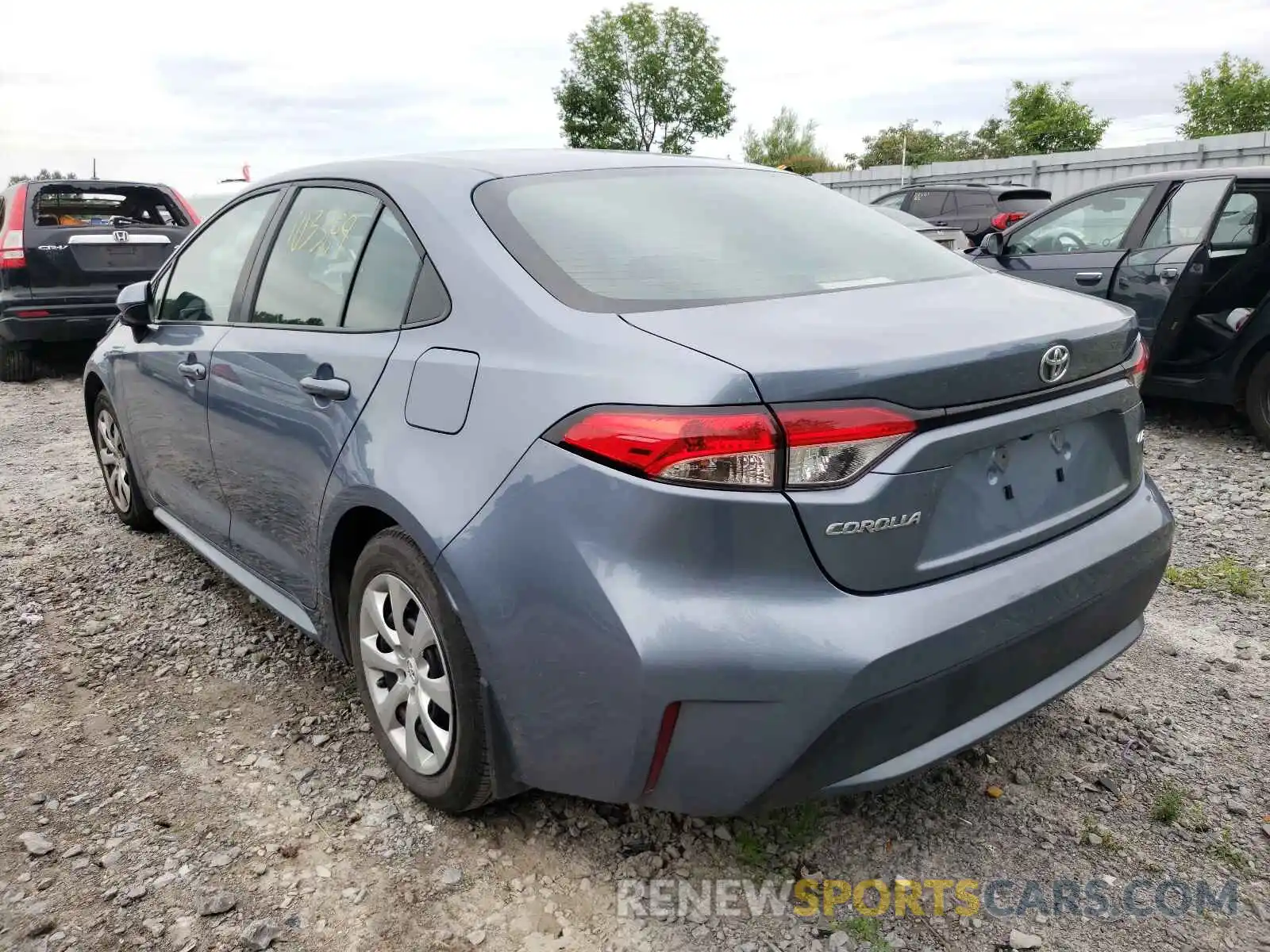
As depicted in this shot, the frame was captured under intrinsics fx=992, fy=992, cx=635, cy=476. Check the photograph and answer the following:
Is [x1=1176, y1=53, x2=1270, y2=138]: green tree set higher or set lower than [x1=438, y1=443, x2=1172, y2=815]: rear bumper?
higher

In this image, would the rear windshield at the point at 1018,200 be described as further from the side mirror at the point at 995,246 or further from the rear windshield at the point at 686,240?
the rear windshield at the point at 686,240

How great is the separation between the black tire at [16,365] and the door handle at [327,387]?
24.3ft

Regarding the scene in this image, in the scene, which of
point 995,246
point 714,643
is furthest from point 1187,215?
point 714,643

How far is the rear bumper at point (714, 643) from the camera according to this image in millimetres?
1722

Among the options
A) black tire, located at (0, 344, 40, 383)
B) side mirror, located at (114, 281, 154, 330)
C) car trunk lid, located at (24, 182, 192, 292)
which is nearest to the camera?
side mirror, located at (114, 281, 154, 330)

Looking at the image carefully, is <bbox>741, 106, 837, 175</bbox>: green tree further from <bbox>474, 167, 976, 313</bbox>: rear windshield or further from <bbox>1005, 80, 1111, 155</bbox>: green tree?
<bbox>474, 167, 976, 313</bbox>: rear windshield

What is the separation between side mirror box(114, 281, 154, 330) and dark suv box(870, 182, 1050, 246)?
11.8 meters

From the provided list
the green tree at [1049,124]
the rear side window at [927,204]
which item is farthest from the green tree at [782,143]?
the rear side window at [927,204]

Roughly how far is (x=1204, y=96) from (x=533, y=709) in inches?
2176

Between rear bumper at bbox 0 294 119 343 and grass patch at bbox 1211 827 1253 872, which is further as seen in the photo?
rear bumper at bbox 0 294 119 343

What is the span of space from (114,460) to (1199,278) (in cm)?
564

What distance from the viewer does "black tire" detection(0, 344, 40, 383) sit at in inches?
335

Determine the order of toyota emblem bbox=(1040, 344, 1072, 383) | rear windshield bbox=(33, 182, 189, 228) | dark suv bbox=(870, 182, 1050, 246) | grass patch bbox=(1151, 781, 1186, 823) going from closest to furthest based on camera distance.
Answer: toyota emblem bbox=(1040, 344, 1072, 383) < grass patch bbox=(1151, 781, 1186, 823) < rear windshield bbox=(33, 182, 189, 228) < dark suv bbox=(870, 182, 1050, 246)

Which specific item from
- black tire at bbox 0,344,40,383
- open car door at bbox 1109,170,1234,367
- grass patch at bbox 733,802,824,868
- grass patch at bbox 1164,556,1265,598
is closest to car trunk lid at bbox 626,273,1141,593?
grass patch at bbox 733,802,824,868
